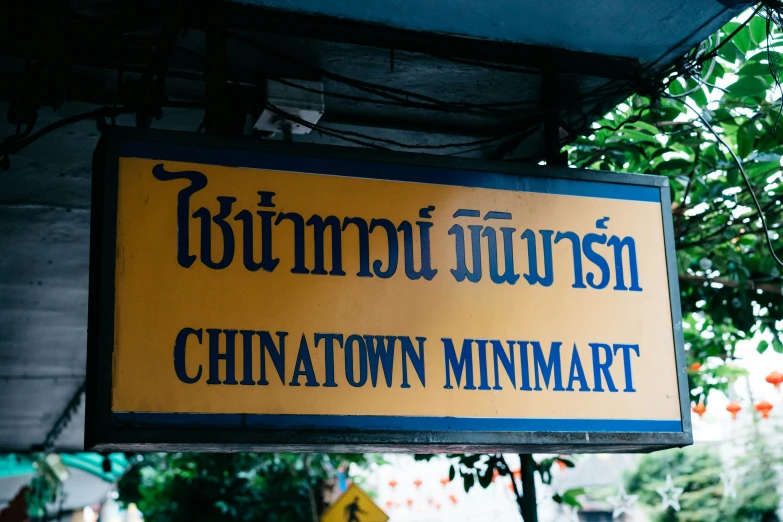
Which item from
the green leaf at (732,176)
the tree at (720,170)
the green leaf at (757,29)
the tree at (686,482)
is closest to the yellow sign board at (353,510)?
the tree at (720,170)

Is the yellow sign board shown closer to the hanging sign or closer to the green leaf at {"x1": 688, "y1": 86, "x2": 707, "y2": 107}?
the green leaf at {"x1": 688, "y1": 86, "x2": 707, "y2": 107}

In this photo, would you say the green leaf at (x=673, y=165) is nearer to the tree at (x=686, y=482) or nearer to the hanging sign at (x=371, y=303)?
the hanging sign at (x=371, y=303)

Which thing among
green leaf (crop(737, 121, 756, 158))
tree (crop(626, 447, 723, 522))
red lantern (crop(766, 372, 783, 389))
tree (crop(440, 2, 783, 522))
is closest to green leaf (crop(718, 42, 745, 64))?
tree (crop(440, 2, 783, 522))

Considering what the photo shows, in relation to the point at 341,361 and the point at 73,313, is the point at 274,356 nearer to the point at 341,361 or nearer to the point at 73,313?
the point at 341,361

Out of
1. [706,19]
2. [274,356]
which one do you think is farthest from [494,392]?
[706,19]

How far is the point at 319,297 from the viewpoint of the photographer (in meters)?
2.60

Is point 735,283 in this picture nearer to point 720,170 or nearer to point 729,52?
point 720,170

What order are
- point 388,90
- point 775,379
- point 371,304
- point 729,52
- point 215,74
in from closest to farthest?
1. point 371,304
2. point 215,74
3. point 388,90
4. point 729,52
5. point 775,379

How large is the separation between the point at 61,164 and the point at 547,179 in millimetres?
2483

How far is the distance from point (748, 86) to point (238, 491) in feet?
25.3

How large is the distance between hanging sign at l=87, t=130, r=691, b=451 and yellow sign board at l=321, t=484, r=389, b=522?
13.8ft

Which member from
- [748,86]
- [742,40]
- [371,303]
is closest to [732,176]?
[748,86]

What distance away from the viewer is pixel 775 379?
30.3ft

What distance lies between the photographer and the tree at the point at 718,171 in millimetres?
4070
